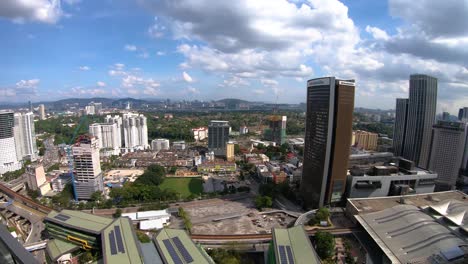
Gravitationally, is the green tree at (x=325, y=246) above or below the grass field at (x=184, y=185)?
above

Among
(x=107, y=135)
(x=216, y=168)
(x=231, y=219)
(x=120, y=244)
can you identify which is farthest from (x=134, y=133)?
(x=120, y=244)

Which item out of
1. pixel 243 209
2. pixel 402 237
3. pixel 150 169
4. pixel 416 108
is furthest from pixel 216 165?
pixel 416 108

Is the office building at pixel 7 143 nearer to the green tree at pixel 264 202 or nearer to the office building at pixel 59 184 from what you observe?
the office building at pixel 59 184

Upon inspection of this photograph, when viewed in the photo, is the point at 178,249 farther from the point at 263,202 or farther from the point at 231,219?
the point at 263,202

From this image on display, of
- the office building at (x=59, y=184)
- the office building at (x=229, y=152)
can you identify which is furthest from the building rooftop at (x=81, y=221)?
the office building at (x=229, y=152)

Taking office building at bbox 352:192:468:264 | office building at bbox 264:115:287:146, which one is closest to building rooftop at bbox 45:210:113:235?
office building at bbox 352:192:468:264

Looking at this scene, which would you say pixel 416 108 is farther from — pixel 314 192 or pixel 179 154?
pixel 179 154

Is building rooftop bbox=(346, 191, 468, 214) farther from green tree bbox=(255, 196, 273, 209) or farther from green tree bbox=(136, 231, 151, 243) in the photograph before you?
green tree bbox=(136, 231, 151, 243)
